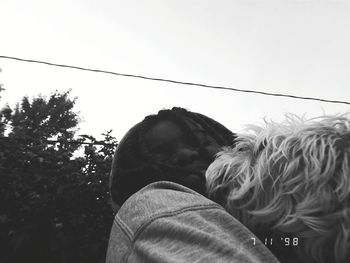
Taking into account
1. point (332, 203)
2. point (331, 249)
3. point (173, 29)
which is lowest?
point (331, 249)

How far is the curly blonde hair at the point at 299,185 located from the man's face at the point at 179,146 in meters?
0.29

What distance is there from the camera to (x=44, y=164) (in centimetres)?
400

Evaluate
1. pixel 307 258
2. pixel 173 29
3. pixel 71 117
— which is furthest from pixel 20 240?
pixel 71 117

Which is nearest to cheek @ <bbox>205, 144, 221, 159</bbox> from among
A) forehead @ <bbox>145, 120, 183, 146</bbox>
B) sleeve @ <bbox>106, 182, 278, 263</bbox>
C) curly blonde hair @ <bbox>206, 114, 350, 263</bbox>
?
forehead @ <bbox>145, 120, 183, 146</bbox>

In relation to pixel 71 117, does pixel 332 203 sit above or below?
above

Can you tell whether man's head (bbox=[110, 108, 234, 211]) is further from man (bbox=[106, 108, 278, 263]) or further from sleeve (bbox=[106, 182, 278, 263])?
sleeve (bbox=[106, 182, 278, 263])

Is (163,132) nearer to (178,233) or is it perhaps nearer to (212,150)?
(212,150)

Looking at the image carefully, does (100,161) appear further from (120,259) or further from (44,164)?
(120,259)

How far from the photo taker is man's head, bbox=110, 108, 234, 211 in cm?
127

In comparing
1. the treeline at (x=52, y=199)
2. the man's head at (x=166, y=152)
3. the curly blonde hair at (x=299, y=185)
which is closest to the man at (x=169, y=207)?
the man's head at (x=166, y=152)

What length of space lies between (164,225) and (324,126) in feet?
1.82

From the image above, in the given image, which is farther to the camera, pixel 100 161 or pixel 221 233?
pixel 100 161

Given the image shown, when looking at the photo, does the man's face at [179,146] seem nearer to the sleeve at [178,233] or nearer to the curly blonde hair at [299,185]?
the curly blonde hair at [299,185]

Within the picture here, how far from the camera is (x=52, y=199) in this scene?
3660 millimetres
